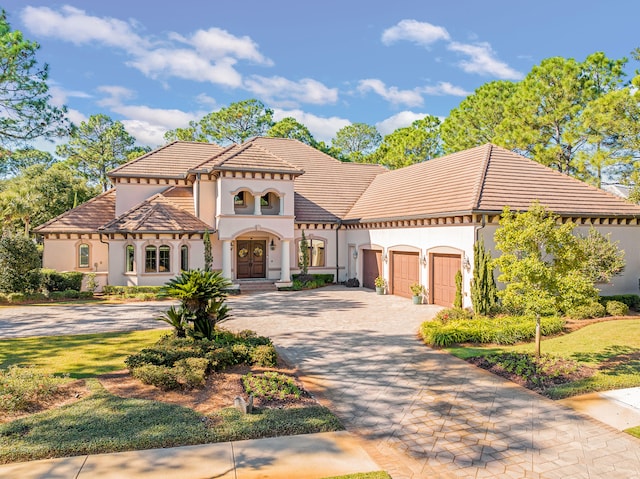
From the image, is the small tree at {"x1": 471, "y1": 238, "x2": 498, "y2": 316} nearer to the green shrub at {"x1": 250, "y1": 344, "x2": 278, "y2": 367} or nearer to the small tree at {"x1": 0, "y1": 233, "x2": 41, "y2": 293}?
the green shrub at {"x1": 250, "y1": 344, "x2": 278, "y2": 367}

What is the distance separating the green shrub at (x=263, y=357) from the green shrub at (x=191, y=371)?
4.37 ft

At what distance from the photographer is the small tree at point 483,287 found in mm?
15344

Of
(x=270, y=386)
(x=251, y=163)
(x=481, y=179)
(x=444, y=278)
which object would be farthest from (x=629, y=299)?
(x=251, y=163)

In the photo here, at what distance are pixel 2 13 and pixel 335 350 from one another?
20867 millimetres

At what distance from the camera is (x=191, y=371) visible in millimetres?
8477

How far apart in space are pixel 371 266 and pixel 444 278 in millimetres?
6935

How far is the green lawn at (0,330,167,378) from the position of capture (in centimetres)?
984

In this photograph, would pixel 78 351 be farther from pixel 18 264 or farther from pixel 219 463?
pixel 18 264

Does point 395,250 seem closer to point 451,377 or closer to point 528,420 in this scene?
point 451,377

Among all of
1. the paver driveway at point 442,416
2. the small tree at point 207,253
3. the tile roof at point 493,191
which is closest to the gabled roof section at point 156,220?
the small tree at point 207,253

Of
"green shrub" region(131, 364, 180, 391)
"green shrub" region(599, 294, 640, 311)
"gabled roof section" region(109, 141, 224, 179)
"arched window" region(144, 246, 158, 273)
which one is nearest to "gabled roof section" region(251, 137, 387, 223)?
"gabled roof section" region(109, 141, 224, 179)

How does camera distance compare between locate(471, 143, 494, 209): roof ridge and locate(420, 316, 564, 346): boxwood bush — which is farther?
locate(471, 143, 494, 209): roof ridge

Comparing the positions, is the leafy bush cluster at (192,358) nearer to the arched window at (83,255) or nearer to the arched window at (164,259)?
the arched window at (164,259)

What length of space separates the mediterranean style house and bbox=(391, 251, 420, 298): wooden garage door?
0.08m
